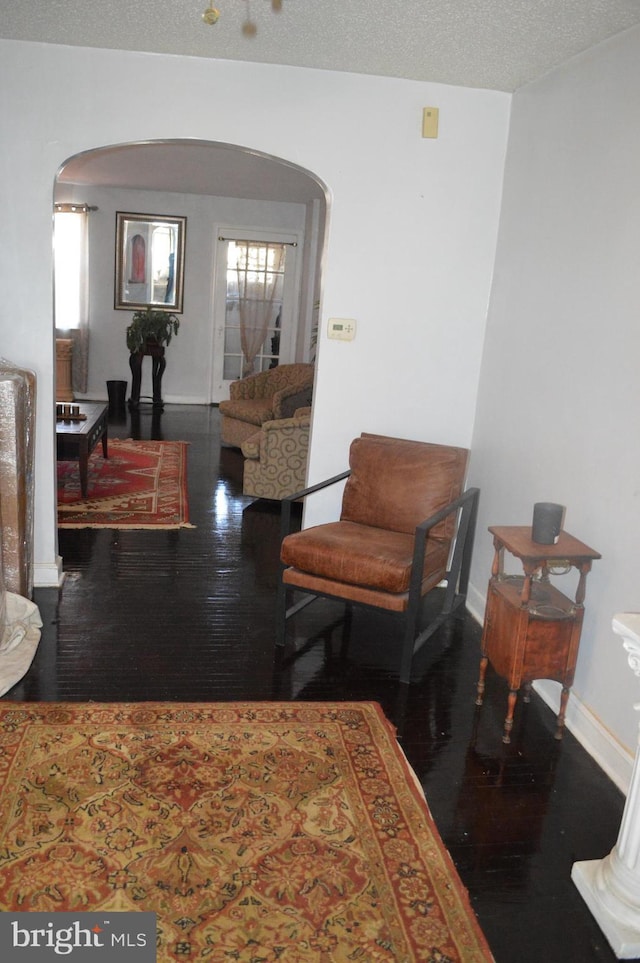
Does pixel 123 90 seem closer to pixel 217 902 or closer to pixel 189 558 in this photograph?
pixel 189 558

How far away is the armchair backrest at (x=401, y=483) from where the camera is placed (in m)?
3.55

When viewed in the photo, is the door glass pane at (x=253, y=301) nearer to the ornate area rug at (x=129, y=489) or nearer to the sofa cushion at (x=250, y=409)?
the sofa cushion at (x=250, y=409)

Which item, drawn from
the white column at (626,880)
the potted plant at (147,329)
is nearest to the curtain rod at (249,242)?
the potted plant at (147,329)

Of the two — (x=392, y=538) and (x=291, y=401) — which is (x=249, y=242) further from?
(x=392, y=538)

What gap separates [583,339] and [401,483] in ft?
3.55

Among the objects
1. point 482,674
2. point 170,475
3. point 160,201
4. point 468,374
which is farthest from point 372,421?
point 160,201

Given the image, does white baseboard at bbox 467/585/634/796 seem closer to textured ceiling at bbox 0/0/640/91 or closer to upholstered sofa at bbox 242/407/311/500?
textured ceiling at bbox 0/0/640/91

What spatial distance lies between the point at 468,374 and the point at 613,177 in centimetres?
143

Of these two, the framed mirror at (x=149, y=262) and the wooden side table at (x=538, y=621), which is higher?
the framed mirror at (x=149, y=262)

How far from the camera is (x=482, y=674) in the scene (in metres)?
2.91

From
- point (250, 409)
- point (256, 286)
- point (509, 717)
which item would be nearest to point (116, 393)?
point (256, 286)

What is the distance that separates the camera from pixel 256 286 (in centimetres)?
944

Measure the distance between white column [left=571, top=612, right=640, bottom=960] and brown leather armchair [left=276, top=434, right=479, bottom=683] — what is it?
1.21m

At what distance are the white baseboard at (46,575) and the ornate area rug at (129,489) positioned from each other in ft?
2.95
